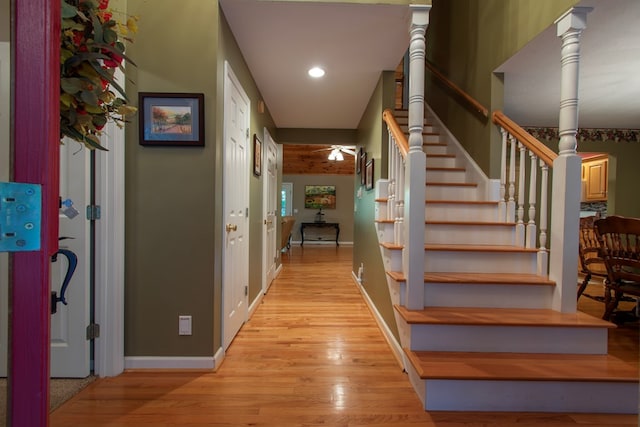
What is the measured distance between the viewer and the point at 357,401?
1.63 meters

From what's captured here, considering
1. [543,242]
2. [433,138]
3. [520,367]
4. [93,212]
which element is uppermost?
[433,138]

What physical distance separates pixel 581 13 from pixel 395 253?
1.73m

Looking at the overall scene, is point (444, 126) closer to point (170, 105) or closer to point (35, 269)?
point (170, 105)

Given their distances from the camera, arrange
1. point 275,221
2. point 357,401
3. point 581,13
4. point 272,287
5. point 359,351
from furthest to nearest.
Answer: point 275,221 → point 272,287 → point 359,351 → point 581,13 → point 357,401

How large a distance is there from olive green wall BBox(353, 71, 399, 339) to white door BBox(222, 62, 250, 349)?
1157mm

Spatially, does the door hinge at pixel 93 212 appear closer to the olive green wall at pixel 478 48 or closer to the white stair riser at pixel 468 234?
the white stair riser at pixel 468 234

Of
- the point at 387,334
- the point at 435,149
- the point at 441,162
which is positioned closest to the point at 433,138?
the point at 435,149

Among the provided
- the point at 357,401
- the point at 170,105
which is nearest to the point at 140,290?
the point at 170,105

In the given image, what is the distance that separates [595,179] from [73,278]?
6282mm

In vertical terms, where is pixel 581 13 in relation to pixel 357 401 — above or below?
above

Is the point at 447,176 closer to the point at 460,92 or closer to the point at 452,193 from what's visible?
the point at 452,193

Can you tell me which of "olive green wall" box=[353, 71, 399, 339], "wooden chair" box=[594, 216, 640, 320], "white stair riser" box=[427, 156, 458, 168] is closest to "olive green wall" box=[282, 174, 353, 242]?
"olive green wall" box=[353, 71, 399, 339]

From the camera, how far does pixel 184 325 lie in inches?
73.7

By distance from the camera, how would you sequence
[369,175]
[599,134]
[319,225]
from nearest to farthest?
[369,175] → [599,134] → [319,225]
